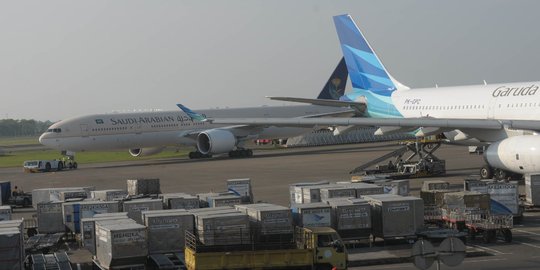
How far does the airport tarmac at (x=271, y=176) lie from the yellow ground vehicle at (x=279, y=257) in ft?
6.87

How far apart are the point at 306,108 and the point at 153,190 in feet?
131

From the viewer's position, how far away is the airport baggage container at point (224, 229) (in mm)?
18984

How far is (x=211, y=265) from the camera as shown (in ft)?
54.0

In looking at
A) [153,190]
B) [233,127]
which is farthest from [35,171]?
[153,190]

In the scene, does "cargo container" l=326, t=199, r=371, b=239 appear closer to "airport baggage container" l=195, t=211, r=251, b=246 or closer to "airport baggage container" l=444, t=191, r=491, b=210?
"airport baggage container" l=195, t=211, r=251, b=246

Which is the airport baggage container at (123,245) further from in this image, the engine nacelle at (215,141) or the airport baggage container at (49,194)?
the engine nacelle at (215,141)

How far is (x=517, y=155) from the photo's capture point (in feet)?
99.1

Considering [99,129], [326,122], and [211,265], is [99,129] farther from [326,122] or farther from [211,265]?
[211,265]

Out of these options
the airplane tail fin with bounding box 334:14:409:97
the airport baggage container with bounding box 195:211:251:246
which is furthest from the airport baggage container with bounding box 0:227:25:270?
the airplane tail fin with bounding box 334:14:409:97

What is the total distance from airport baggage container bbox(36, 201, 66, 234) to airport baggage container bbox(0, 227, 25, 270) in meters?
7.68

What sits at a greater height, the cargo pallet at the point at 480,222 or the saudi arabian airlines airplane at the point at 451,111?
the saudi arabian airlines airplane at the point at 451,111

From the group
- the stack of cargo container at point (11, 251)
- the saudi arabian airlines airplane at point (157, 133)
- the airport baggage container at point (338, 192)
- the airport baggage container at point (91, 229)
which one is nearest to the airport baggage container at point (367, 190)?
the airport baggage container at point (338, 192)

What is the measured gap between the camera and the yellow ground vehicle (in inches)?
650

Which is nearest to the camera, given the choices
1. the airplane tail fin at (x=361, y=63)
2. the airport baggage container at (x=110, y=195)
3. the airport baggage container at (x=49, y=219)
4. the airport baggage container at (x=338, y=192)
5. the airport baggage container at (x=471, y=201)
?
the airport baggage container at (x=471, y=201)
